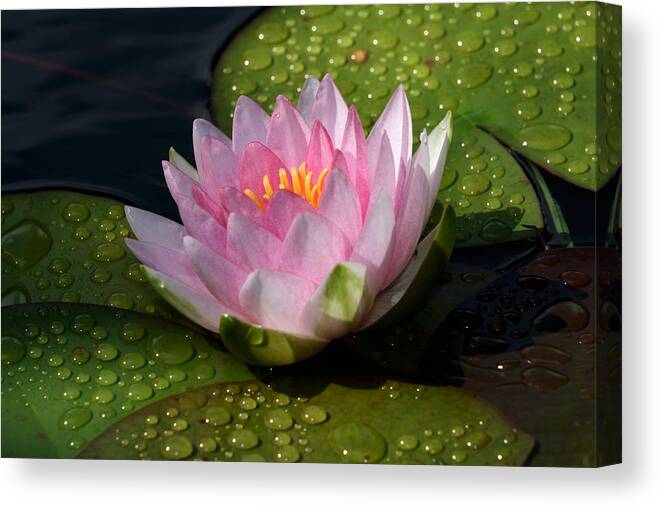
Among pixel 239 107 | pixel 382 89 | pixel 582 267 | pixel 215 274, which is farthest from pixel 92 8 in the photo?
pixel 582 267

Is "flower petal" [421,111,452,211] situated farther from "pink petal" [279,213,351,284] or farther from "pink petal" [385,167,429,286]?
"pink petal" [279,213,351,284]

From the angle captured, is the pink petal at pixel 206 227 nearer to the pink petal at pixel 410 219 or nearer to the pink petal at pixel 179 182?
the pink petal at pixel 179 182

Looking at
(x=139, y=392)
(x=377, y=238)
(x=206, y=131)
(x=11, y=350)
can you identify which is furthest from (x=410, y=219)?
(x=11, y=350)

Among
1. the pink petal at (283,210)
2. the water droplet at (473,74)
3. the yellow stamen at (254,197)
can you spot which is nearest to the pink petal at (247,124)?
the yellow stamen at (254,197)

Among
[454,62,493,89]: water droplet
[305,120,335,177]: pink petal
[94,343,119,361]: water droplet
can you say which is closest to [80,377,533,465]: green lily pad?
[94,343,119,361]: water droplet

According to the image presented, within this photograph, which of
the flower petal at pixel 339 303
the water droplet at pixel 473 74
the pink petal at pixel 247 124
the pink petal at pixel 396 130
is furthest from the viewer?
the water droplet at pixel 473 74
